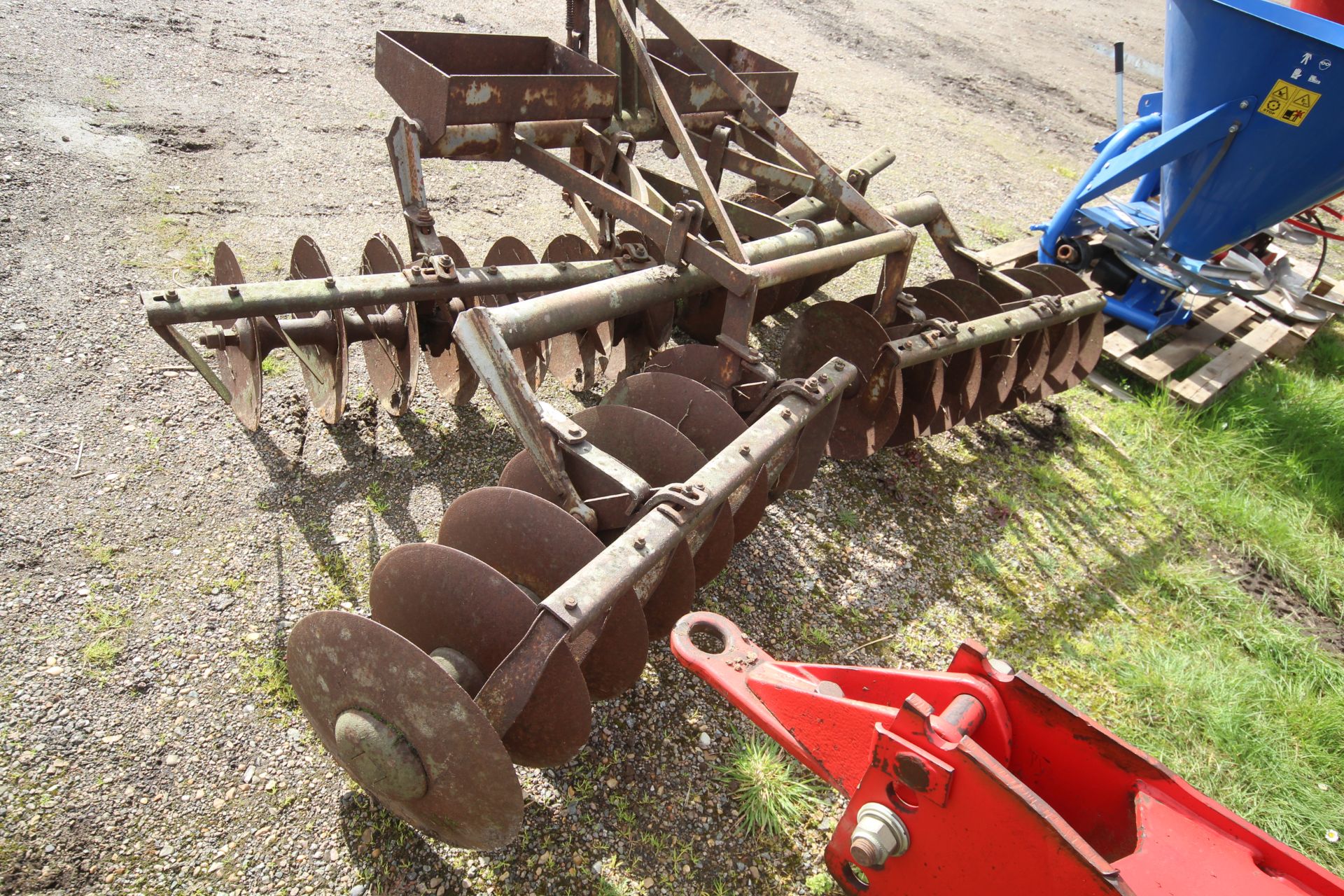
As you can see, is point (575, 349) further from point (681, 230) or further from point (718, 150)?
point (718, 150)

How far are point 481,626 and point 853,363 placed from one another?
1783 millimetres

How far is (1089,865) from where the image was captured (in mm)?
1393

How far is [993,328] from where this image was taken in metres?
3.17

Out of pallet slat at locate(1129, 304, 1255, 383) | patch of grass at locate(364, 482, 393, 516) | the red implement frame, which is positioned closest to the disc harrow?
patch of grass at locate(364, 482, 393, 516)

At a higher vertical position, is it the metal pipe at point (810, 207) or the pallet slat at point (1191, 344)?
the metal pipe at point (810, 207)

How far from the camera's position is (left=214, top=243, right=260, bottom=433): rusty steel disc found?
2.69m

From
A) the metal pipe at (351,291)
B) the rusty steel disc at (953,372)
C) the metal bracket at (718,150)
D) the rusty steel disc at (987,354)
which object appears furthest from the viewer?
the metal bracket at (718,150)

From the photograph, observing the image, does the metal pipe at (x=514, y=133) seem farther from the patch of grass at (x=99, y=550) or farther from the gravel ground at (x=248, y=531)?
the patch of grass at (x=99, y=550)

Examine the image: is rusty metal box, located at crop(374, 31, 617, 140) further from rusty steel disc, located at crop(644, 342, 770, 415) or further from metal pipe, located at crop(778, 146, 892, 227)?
rusty steel disc, located at crop(644, 342, 770, 415)

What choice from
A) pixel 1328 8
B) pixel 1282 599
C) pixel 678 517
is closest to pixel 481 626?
pixel 678 517

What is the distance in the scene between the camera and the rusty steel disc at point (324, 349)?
2779 millimetres

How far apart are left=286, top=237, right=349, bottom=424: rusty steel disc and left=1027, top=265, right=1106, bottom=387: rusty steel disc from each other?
3.13 metres

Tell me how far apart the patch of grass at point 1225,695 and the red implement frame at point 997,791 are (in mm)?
1225

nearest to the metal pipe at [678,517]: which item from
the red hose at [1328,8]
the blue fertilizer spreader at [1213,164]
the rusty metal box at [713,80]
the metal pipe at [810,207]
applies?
the metal pipe at [810,207]
